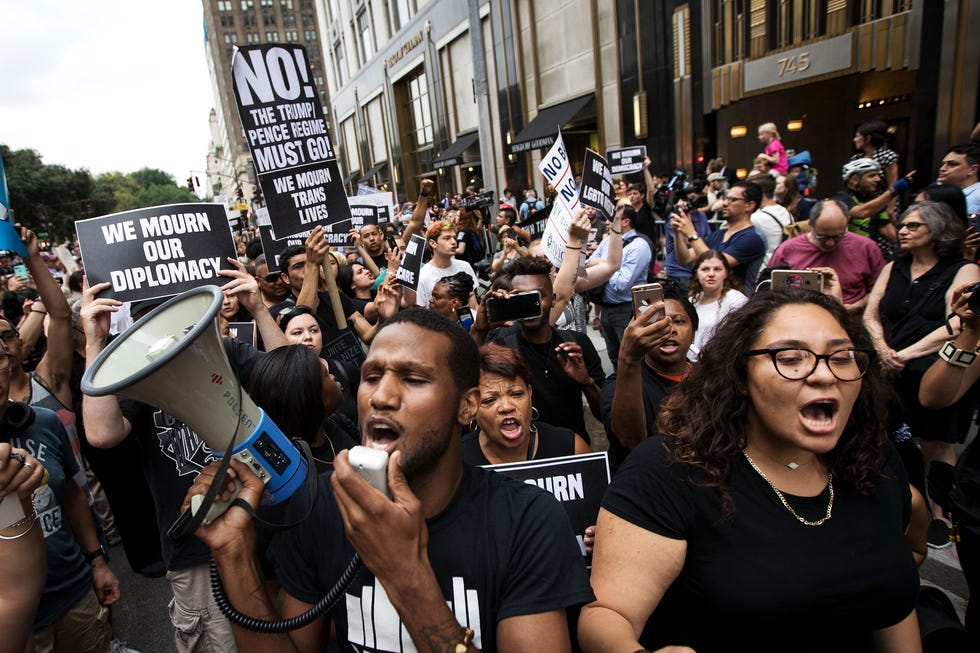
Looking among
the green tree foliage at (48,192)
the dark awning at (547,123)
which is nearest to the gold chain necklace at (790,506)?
the dark awning at (547,123)

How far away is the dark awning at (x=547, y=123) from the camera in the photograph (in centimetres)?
1756

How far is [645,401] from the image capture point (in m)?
2.57

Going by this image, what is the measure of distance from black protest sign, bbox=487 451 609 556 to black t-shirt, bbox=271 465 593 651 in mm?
758

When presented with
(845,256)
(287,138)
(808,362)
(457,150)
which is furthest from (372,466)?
(457,150)

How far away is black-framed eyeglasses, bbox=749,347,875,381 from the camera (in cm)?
160

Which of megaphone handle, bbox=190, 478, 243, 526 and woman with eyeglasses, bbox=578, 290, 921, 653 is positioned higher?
megaphone handle, bbox=190, 478, 243, 526

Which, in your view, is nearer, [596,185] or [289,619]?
[289,619]

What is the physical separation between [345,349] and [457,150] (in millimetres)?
23195

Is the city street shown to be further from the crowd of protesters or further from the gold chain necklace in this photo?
the gold chain necklace

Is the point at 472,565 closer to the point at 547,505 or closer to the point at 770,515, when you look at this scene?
the point at 547,505

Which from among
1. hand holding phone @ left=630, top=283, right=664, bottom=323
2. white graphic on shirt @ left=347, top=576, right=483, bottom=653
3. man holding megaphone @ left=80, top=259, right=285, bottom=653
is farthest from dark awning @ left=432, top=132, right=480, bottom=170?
white graphic on shirt @ left=347, top=576, right=483, bottom=653

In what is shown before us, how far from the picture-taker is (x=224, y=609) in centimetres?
136

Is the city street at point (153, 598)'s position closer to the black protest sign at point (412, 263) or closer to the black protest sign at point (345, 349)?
the black protest sign at point (345, 349)

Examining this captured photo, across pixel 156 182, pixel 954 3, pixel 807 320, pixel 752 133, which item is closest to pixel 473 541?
pixel 807 320
